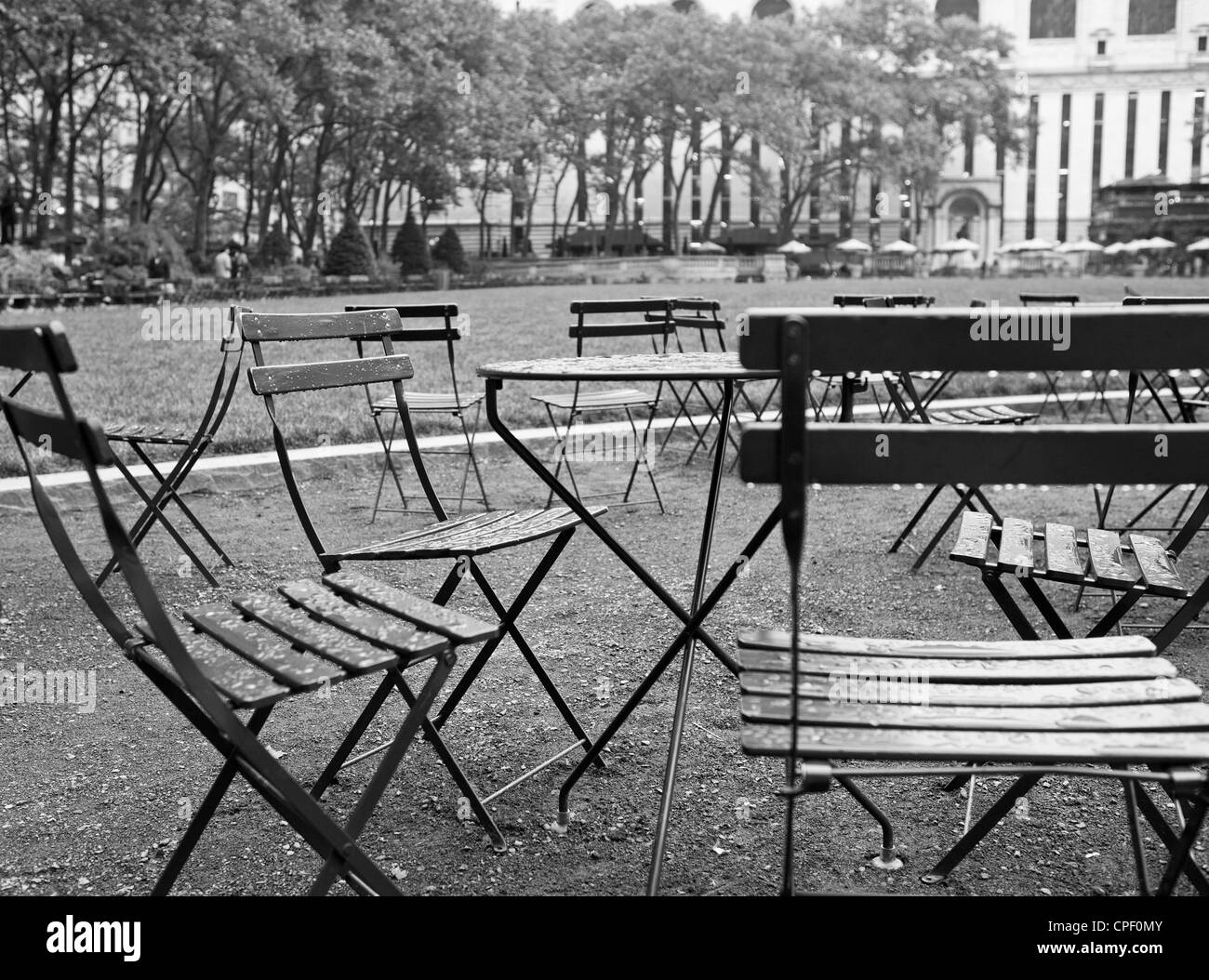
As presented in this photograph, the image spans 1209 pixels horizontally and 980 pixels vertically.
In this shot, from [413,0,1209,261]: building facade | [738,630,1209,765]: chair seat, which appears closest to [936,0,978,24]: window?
[413,0,1209,261]: building facade

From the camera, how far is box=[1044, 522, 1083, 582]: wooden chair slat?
3059mm

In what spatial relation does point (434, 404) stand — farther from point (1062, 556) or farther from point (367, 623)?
point (367, 623)

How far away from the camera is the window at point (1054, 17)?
249 ft

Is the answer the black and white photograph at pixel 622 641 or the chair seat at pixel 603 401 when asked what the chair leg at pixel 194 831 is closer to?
the black and white photograph at pixel 622 641

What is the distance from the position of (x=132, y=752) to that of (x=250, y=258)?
3426 cm

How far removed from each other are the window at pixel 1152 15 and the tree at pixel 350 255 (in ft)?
189

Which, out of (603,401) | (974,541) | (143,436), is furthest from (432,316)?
(974,541)

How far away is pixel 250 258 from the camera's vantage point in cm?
3581

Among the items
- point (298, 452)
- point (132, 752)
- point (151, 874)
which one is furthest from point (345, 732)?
point (298, 452)

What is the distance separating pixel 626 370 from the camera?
307 cm
